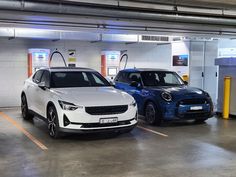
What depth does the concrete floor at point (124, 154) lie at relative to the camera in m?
4.76

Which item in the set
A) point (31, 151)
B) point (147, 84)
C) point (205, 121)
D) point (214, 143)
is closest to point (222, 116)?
point (205, 121)

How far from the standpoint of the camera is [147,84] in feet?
29.1

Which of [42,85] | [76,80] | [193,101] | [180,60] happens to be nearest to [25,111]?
[42,85]

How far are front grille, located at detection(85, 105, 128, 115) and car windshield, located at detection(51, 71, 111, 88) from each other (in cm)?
125

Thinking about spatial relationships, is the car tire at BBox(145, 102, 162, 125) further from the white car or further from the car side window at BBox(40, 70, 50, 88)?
the car side window at BBox(40, 70, 50, 88)

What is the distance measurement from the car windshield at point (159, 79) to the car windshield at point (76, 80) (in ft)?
4.94

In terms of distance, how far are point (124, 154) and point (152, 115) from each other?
2.87 meters

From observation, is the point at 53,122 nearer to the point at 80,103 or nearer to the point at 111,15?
the point at 80,103

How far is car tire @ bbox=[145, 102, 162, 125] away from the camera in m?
8.23

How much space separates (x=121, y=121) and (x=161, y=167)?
1865 mm

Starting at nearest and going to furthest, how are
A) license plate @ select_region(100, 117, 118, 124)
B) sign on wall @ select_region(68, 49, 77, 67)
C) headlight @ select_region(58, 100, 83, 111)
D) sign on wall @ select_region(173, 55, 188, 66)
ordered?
headlight @ select_region(58, 100, 83, 111), license plate @ select_region(100, 117, 118, 124), sign on wall @ select_region(68, 49, 77, 67), sign on wall @ select_region(173, 55, 188, 66)

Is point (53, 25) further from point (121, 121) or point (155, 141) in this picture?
point (155, 141)

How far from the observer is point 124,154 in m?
5.69

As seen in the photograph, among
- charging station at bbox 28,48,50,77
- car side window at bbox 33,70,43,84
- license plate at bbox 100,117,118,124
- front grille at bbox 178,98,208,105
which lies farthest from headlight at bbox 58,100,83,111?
charging station at bbox 28,48,50,77
